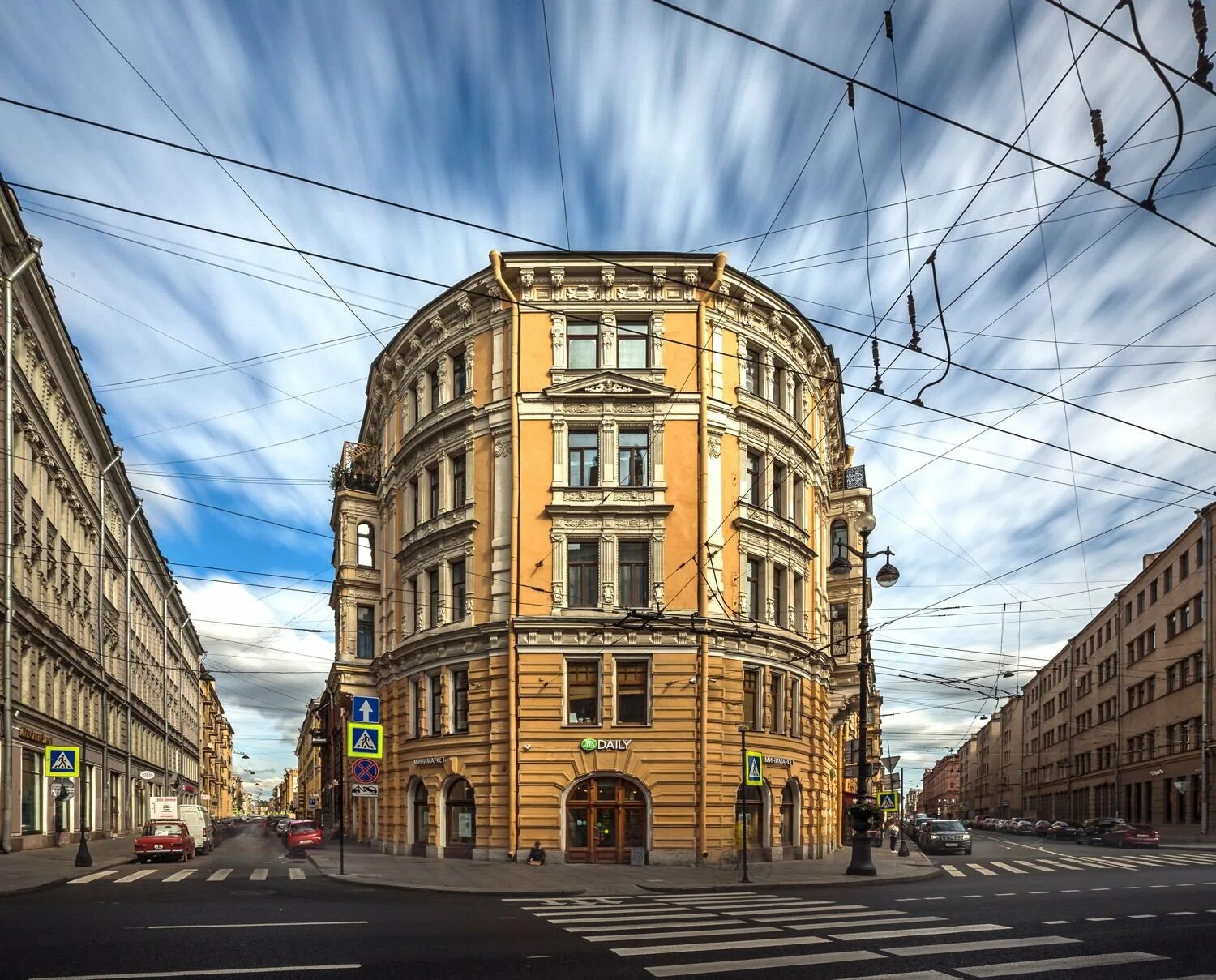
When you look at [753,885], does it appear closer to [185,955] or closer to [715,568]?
[715,568]

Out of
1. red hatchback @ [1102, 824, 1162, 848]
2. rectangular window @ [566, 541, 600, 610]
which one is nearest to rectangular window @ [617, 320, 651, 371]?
rectangular window @ [566, 541, 600, 610]

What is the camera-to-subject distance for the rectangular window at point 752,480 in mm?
33594

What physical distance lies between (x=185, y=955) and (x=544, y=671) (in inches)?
766

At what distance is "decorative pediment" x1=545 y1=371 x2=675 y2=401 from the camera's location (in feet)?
106

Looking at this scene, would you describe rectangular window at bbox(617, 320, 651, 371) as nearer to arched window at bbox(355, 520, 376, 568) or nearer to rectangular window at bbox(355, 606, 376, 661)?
arched window at bbox(355, 520, 376, 568)

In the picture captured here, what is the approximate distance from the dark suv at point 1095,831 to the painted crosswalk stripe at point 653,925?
47.3 m

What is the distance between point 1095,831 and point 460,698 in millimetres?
41656

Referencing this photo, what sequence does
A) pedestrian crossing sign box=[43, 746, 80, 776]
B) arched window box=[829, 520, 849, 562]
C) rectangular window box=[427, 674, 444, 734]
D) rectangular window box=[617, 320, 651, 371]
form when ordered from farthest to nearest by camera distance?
arched window box=[829, 520, 849, 562]
rectangular window box=[427, 674, 444, 734]
rectangular window box=[617, 320, 651, 371]
pedestrian crossing sign box=[43, 746, 80, 776]

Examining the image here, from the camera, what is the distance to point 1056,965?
458 inches

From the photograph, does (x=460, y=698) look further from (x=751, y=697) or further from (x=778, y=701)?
(x=778, y=701)

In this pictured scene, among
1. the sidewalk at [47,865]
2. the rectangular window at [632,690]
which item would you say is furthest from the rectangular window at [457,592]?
the sidewalk at [47,865]

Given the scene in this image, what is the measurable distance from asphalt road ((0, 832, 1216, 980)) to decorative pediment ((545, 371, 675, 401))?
1476 centimetres

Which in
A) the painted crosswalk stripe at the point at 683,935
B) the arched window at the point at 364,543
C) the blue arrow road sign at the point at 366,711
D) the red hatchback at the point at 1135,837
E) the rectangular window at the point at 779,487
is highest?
the rectangular window at the point at 779,487

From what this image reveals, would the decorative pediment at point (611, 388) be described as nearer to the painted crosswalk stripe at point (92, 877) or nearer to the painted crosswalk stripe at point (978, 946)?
the painted crosswalk stripe at point (92, 877)
